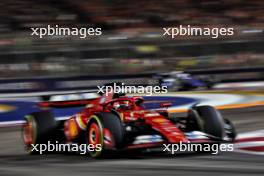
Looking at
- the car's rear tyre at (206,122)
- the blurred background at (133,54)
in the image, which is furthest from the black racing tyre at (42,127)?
the car's rear tyre at (206,122)

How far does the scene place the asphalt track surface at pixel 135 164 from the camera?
18.8 ft

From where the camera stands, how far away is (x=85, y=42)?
1767 centimetres

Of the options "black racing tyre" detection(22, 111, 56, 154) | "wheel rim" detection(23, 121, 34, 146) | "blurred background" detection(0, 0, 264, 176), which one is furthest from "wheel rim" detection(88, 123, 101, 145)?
"blurred background" detection(0, 0, 264, 176)

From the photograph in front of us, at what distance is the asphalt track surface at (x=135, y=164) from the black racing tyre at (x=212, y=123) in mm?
269

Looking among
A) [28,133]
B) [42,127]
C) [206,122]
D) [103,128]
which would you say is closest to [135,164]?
[103,128]

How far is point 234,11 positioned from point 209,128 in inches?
632

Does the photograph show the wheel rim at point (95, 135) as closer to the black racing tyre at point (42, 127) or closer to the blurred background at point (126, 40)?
the black racing tyre at point (42, 127)

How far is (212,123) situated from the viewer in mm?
7172

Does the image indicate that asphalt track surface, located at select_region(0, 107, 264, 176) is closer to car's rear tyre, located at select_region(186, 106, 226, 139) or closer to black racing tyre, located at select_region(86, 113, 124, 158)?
black racing tyre, located at select_region(86, 113, 124, 158)

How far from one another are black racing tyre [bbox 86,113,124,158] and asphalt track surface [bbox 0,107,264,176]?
0.18 m

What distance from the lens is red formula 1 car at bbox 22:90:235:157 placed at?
6668 mm

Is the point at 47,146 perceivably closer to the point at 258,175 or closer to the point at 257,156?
the point at 257,156

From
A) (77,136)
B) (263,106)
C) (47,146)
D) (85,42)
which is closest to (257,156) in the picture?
(77,136)

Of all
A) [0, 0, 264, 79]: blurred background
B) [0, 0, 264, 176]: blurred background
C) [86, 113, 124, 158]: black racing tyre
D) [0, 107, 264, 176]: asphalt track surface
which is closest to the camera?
[0, 107, 264, 176]: asphalt track surface
